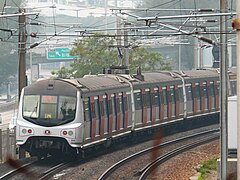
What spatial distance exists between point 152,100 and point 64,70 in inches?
833

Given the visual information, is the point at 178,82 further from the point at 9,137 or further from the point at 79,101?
the point at 79,101

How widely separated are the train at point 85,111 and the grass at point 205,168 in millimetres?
3334

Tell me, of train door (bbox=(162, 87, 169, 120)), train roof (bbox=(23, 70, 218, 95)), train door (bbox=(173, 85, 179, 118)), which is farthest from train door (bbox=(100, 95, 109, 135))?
train door (bbox=(173, 85, 179, 118))

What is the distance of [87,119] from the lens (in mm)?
21750

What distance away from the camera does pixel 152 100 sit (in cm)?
2755

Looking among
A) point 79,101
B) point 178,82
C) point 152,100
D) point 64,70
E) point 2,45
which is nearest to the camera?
point 79,101

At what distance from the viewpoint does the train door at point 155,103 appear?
27.6 m

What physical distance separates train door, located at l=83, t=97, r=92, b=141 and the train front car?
328 millimetres

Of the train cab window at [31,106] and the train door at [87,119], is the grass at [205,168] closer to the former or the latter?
the train door at [87,119]

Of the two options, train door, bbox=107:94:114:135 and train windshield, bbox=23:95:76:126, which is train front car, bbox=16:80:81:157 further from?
train door, bbox=107:94:114:135

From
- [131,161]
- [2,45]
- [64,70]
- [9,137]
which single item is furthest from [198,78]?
[2,45]

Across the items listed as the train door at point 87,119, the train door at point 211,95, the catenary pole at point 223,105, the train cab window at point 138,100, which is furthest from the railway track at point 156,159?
the catenary pole at point 223,105

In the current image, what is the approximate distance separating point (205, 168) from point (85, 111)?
12.0 feet

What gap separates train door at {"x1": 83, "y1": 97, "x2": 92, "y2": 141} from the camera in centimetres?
2164
